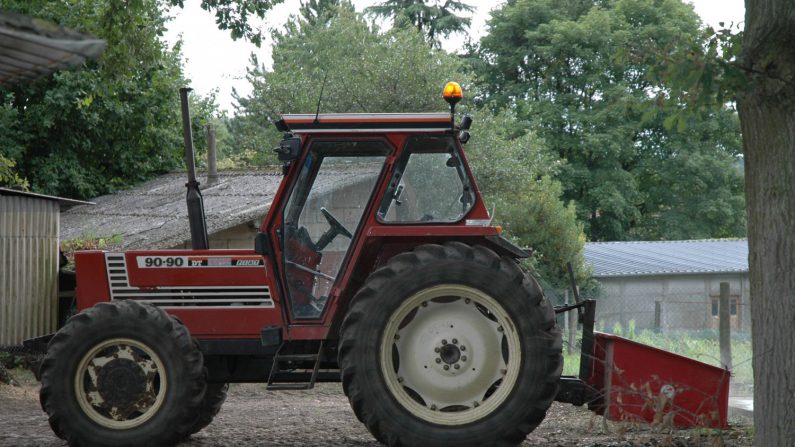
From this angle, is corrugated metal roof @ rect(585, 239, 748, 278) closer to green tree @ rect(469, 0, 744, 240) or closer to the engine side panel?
green tree @ rect(469, 0, 744, 240)

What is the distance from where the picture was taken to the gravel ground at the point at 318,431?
7.27 metres

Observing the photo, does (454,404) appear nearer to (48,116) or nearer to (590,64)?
(48,116)

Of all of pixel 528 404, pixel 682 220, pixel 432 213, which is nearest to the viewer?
pixel 528 404

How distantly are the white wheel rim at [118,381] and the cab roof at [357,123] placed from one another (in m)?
1.78

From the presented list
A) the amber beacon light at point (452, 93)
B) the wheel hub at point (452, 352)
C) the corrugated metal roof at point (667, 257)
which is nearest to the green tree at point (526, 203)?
the corrugated metal roof at point (667, 257)

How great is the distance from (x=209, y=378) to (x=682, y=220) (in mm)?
38876

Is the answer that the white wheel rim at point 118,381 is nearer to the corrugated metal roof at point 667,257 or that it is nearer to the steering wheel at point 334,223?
the steering wheel at point 334,223

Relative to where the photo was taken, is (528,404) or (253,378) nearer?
(528,404)

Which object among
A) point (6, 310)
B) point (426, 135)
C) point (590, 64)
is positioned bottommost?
point (6, 310)

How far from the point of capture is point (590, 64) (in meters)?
42.1

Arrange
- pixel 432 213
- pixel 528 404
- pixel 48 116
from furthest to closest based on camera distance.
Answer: pixel 48 116, pixel 432 213, pixel 528 404

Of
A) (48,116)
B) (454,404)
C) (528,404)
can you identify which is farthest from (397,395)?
(48,116)

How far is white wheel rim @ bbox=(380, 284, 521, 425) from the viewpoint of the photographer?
6.84 meters

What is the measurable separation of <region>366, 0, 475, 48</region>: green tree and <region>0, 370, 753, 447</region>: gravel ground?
32556mm
